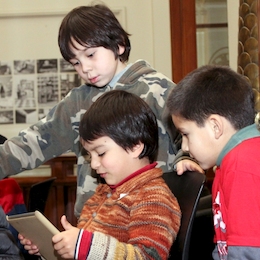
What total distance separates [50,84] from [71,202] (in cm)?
89

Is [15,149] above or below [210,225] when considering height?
above

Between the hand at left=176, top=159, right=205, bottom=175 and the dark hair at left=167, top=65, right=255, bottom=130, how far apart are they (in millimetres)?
212

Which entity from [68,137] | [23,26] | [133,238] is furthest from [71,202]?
[133,238]

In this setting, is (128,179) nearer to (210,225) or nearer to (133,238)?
(133,238)

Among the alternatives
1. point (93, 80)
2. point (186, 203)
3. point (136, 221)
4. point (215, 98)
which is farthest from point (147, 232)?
point (93, 80)

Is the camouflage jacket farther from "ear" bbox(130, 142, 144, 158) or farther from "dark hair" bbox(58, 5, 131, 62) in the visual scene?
"ear" bbox(130, 142, 144, 158)

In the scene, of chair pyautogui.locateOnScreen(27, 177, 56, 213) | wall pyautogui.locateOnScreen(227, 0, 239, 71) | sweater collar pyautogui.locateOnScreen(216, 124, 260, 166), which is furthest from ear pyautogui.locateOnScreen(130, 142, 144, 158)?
wall pyautogui.locateOnScreen(227, 0, 239, 71)

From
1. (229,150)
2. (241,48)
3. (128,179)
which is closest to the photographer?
(229,150)

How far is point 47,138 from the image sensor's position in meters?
2.11

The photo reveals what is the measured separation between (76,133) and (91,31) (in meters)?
0.40

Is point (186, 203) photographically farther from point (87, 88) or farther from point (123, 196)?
point (87, 88)

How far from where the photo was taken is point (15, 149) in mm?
2062

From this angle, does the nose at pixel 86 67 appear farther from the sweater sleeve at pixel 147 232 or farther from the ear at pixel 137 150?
the sweater sleeve at pixel 147 232

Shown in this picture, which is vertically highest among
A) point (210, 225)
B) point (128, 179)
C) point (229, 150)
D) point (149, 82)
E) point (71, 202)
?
point (149, 82)
